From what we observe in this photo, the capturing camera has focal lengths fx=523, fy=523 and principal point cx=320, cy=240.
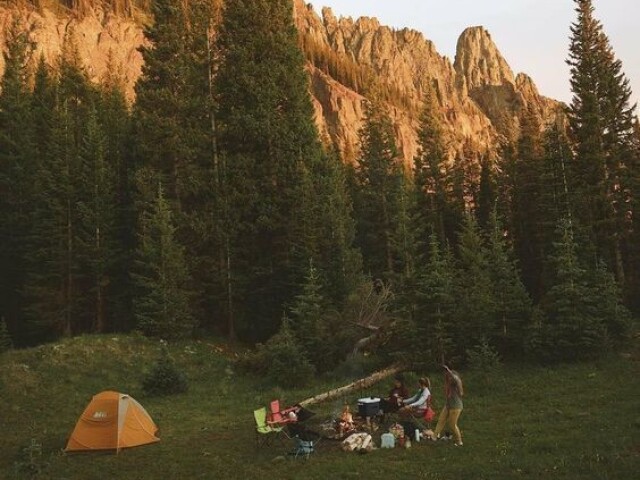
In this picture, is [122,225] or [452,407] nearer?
[452,407]

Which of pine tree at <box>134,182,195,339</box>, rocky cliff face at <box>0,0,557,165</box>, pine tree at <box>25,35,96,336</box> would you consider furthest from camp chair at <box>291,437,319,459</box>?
rocky cliff face at <box>0,0,557,165</box>

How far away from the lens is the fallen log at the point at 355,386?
17828 mm

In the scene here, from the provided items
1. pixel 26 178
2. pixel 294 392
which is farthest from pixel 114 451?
pixel 26 178

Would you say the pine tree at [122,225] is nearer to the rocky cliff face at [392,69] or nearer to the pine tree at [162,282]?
the pine tree at [162,282]

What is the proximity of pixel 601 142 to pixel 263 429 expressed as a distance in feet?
Result: 104

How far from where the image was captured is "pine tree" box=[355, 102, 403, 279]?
46625 mm

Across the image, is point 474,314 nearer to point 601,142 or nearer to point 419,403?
point 419,403

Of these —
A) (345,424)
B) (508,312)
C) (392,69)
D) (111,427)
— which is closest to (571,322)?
(508,312)

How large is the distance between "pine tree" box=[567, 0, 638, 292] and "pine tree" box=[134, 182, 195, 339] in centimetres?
2497

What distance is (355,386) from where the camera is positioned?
19141mm

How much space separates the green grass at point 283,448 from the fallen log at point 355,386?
1.35 feet

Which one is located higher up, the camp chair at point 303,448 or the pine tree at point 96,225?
the pine tree at point 96,225

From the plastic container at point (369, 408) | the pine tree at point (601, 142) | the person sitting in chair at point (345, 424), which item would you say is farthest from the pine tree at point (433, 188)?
the person sitting in chair at point (345, 424)

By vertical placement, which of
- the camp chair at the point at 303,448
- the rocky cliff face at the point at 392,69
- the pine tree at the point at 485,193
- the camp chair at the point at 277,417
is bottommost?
the camp chair at the point at 303,448
